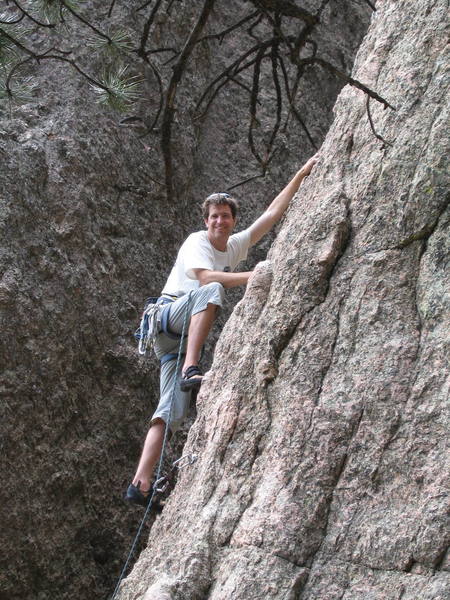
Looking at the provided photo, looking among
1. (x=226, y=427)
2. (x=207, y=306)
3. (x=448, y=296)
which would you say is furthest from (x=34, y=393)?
→ (x=448, y=296)

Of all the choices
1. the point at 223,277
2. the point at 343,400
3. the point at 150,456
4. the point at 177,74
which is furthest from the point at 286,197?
the point at 177,74

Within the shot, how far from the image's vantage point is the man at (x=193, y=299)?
Result: 17.4 ft

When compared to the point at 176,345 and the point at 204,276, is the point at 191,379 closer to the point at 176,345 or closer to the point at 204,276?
the point at 176,345

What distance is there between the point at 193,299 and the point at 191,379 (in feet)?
1.71

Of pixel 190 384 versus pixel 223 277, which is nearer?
pixel 190 384

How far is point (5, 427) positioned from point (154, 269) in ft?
6.19

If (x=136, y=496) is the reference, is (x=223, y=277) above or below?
above

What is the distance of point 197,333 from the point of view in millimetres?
5285

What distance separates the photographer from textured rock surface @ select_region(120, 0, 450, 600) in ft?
10.8

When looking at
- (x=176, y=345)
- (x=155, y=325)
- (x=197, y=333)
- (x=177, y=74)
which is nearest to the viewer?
(x=177, y=74)

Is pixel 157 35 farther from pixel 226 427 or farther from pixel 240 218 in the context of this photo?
pixel 226 427

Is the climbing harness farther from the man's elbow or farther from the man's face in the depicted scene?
the man's face

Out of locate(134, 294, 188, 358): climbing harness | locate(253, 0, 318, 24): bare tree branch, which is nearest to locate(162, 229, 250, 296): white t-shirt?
locate(134, 294, 188, 358): climbing harness

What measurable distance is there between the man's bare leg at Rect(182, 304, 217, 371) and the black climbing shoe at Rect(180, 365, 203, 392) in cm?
4
